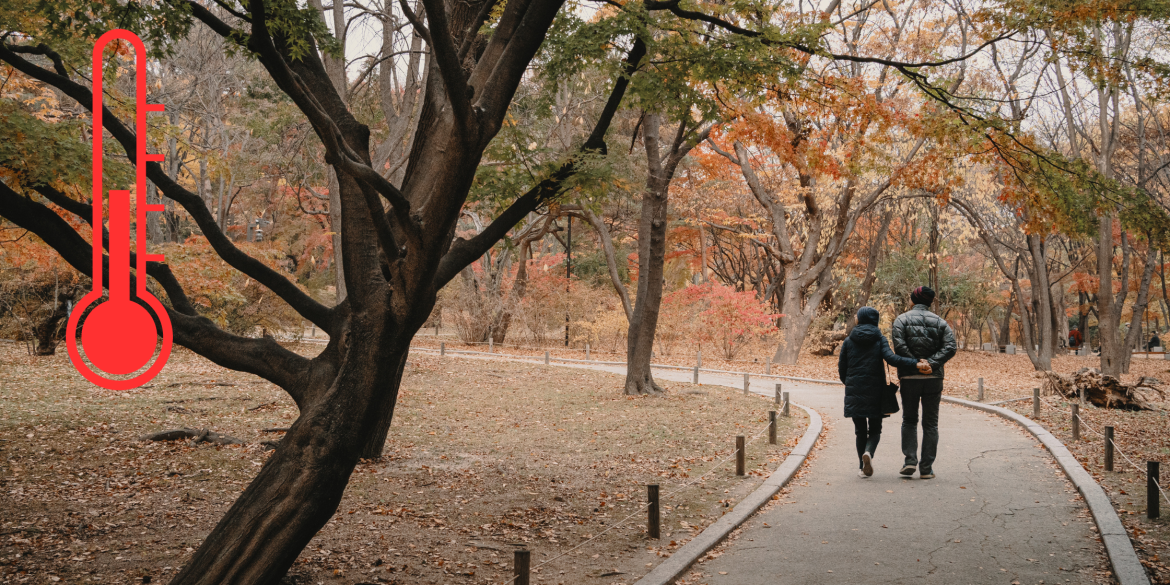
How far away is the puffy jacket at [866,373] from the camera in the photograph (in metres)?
8.14

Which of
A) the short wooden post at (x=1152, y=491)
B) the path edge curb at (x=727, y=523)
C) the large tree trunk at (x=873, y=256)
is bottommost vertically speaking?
the path edge curb at (x=727, y=523)

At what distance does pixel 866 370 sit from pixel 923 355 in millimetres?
615

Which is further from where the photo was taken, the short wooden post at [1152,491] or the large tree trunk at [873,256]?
the large tree trunk at [873,256]

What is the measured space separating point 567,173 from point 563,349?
1017 inches

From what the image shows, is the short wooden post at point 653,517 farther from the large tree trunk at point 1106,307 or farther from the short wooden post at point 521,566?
the large tree trunk at point 1106,307

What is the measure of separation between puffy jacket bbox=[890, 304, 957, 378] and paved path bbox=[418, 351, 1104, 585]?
133 centimetres

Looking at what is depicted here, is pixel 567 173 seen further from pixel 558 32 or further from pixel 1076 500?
pixel 1076 500

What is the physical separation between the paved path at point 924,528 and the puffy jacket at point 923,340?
1.33m

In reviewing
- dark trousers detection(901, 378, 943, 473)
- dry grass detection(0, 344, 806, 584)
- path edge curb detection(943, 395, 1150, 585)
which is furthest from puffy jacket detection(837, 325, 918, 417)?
path edge curb detection(943, 395, 1150, 585)

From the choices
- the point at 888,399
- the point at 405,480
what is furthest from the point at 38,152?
the point at 888,399

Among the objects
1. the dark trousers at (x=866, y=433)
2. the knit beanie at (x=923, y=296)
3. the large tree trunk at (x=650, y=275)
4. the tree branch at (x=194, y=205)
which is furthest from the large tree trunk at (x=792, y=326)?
the tree branch at (x=194, y=205)

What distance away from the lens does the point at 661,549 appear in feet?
20.5

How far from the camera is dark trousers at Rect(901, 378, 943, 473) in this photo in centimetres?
797

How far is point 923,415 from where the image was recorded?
26.4ft
